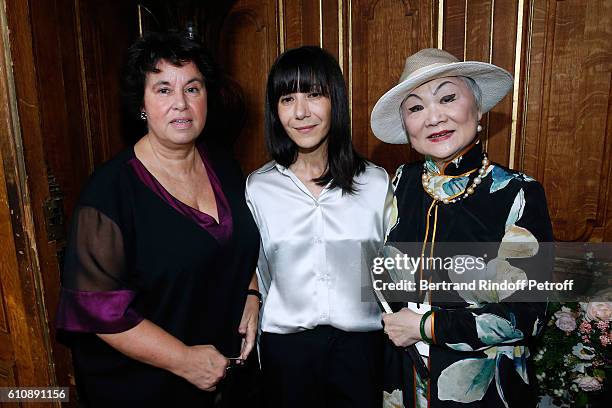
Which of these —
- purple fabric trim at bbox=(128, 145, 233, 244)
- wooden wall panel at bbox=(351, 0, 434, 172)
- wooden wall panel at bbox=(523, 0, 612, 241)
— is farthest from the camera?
wooden wall panel at bbox=(351, 0, 434, 172)

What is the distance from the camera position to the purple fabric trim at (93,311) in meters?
1.19

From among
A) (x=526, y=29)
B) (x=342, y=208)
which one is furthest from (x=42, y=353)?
(x=526, y=29)

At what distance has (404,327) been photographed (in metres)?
1.20

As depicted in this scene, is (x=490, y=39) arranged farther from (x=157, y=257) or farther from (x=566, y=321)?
(x=157, y=257)

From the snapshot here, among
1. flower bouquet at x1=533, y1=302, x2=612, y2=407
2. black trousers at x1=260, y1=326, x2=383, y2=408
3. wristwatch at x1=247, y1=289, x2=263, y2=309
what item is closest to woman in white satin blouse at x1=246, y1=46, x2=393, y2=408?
black trousers at x1=260, y1=326, x2=383, y2=408

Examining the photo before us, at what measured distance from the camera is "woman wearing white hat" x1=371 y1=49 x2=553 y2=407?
3.58 ft

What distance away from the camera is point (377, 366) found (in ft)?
4.87

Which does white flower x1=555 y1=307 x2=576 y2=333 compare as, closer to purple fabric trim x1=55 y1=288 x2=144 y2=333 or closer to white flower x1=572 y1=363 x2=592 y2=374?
white flower x1=572 y1=363 x2=592 y2=374

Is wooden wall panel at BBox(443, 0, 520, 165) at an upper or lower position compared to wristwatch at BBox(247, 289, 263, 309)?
upper

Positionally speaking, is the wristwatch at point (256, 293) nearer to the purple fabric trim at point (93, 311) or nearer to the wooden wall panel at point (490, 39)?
the purple fabric trim at point (93, 311)

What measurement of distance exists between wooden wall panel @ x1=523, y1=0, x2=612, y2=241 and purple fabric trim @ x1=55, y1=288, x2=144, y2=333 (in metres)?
1.63

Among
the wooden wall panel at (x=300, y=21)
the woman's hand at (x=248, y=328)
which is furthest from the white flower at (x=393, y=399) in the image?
the wooden wall panel at (x=300, y=21)

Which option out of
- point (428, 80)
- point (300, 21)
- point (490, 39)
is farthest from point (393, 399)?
point (300, 21)

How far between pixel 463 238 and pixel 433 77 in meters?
0.45
